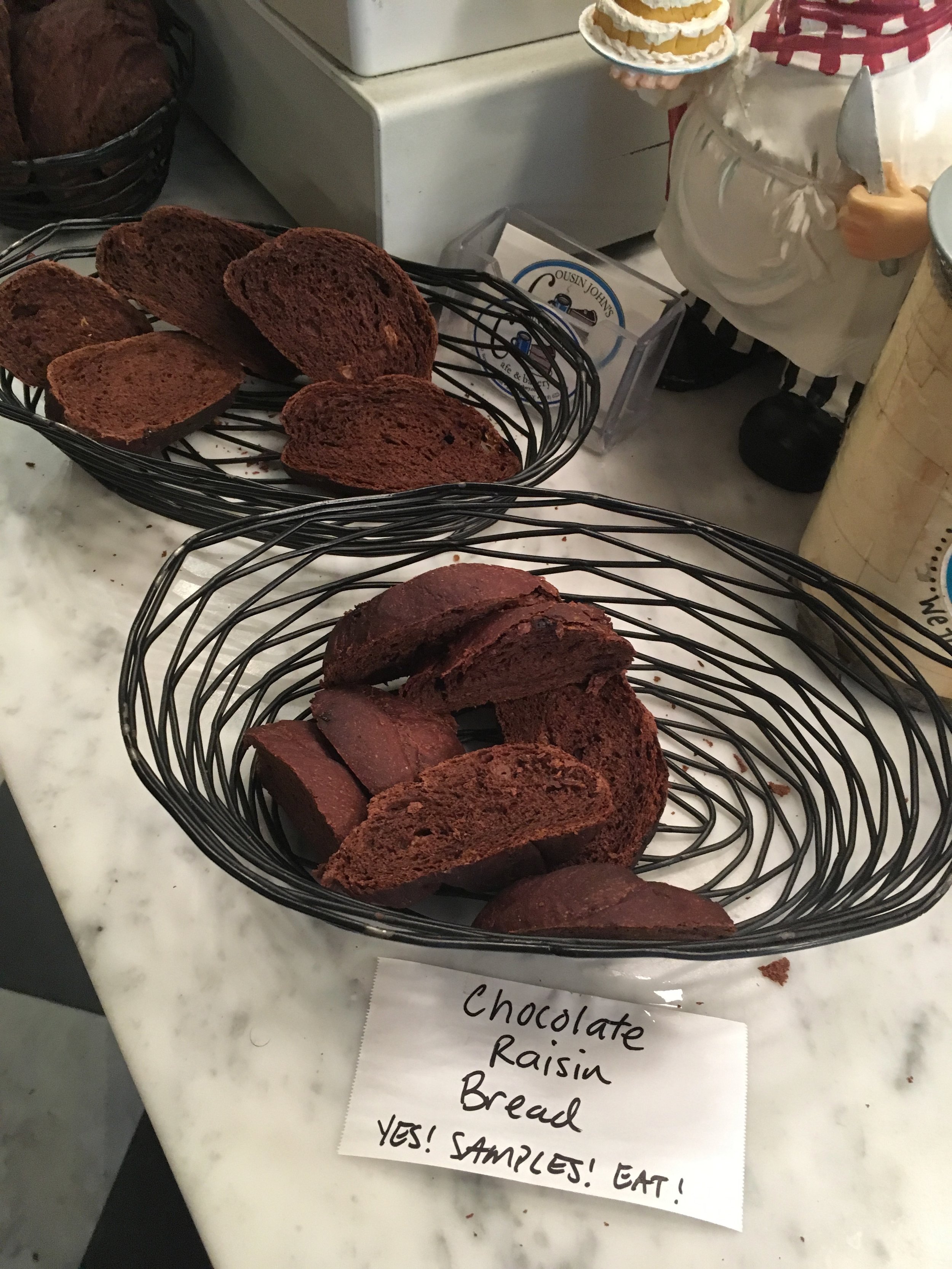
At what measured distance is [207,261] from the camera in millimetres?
788

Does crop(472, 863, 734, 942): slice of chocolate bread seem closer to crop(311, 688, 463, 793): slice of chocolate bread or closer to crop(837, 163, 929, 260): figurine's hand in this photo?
crop(311, 688, 463, 793): slice of chocolate bread

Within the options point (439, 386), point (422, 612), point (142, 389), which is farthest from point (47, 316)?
point (422, 612)

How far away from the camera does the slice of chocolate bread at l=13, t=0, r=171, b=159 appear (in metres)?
0.82

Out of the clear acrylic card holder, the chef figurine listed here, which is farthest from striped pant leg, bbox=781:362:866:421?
the clear acrylic card holder

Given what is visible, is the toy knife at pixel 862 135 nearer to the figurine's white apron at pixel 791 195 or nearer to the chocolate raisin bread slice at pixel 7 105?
the figurine's white apron at pixel 791 195

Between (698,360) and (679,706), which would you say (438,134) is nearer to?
(698,360)

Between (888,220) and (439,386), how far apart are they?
16.3 inches

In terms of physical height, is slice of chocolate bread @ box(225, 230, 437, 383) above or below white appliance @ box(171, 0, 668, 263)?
below

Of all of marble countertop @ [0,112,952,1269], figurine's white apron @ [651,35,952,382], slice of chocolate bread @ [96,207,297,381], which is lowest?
marble countertop @ [0,112,952,1269]

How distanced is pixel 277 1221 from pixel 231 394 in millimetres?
605

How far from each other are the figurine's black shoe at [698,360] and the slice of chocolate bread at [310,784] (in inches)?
20.5

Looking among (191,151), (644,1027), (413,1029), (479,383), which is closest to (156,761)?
(413,1029)

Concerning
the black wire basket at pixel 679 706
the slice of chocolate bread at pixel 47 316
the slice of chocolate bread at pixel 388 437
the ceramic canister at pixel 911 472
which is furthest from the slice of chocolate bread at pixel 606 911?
the slice of chocolate bread at pixel 47 316

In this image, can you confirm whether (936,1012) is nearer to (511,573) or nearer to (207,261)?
(511,573)
